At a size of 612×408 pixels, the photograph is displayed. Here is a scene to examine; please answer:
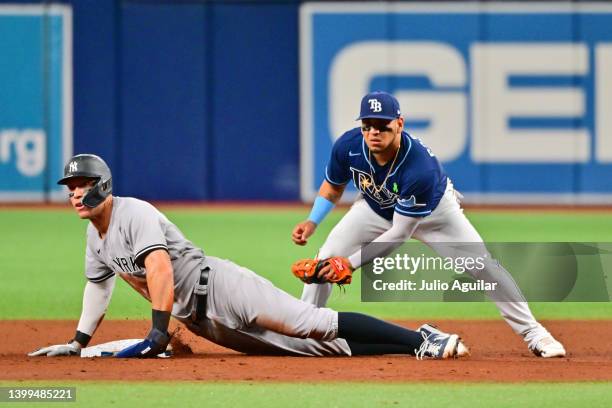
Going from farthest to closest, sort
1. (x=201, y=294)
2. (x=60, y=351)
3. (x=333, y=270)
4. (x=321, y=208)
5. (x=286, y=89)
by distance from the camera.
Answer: (x=286, y=89)
(x=321, y=208)
(x=60, y=351)
(x=333, y=270)
(x=201, y=294)

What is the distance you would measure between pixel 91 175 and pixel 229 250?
650 centimetres

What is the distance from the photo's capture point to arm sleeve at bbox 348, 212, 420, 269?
23.8 ft

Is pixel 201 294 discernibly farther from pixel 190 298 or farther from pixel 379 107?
pixel 379 107

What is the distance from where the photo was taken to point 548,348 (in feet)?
24.0

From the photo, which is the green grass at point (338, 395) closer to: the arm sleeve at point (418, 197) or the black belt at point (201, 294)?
the black belt at point (201, 294)

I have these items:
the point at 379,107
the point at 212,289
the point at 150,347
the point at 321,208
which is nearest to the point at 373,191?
the point at 321,208

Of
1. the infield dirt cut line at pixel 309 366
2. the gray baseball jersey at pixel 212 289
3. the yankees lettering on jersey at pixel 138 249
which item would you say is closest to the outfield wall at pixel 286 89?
the infield dirt cut line at pixel 309 366

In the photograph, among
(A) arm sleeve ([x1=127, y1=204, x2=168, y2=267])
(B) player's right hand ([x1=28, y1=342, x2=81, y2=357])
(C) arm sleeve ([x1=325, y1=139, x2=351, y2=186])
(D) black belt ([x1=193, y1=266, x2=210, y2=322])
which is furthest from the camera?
(C) arm sleeve ([x1=325, y1=139, x2=351, y2=186])

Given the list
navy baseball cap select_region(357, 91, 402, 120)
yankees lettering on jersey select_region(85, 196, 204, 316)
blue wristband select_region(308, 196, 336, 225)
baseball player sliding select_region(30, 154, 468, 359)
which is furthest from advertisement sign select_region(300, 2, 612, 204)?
yankees lettering on jersey select_region(85, 196, 204, 316)

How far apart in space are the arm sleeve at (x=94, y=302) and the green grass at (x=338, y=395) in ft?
3.35

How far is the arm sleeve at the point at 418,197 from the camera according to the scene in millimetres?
7199

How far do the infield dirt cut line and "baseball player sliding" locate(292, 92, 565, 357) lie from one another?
425 millimetres

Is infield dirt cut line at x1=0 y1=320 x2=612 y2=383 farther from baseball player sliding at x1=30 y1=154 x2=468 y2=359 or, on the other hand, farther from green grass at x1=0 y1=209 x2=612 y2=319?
green grass at x1=0 y1=209 x2=612 y2=319

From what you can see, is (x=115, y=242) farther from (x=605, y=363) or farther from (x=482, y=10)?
(x=482, y=10)
